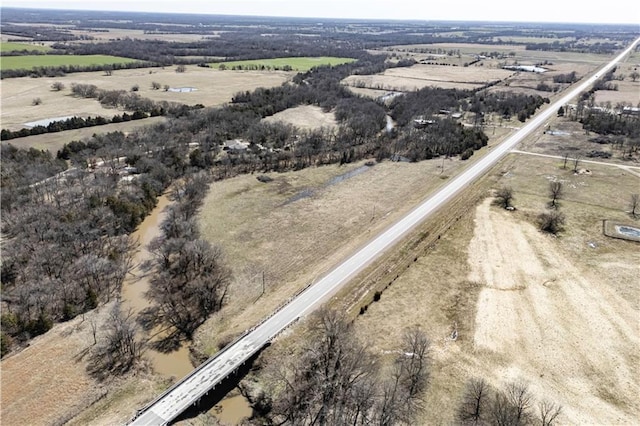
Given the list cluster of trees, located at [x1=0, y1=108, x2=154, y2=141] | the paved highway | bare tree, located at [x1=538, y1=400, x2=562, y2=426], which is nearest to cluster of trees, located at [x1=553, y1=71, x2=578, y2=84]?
the paved highway

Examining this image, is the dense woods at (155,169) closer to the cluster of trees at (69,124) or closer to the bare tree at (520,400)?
the cluster of trees at (69,124)

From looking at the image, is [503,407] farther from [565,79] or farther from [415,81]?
[565,79]

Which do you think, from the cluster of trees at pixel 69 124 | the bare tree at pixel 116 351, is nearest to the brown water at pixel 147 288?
the bare tree at pixel 116 351

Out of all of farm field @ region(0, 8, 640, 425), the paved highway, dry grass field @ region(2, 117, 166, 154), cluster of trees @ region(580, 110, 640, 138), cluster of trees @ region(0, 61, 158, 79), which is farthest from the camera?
cluster of trees @ region(0, 61, 158, 79)

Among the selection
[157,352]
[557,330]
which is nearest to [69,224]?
[157,352]

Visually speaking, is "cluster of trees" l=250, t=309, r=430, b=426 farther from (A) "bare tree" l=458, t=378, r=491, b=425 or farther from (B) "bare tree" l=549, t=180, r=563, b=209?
(B) "bare tree" l=549, t=180, r=563, b=209

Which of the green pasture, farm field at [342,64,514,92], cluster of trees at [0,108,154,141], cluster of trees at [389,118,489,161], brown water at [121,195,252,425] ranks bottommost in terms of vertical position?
brown water at [121,195,252,425]
